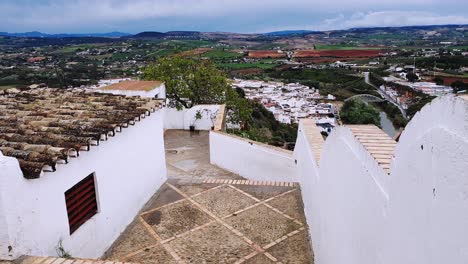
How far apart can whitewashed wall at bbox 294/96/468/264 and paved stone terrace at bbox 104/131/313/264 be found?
Result: 2511mm

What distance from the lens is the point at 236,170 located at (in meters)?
12.4

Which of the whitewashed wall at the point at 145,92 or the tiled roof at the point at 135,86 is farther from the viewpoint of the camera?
the tiled roof at the point at 135,86

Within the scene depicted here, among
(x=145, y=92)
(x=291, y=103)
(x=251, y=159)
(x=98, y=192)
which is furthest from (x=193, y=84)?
(x=291, y=103)

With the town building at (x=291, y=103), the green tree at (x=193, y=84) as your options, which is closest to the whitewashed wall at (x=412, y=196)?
the green tree at (x=193, y=84)

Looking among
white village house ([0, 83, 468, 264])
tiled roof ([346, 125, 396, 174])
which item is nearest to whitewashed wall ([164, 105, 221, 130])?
white village house ([0, 83, 468, 264])

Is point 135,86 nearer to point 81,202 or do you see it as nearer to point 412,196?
point 81,202

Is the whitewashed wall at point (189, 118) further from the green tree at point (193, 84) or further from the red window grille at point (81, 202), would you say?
the red window grille at point (81, 202)

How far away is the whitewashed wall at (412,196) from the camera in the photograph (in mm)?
1839

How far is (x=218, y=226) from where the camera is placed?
25.3ft

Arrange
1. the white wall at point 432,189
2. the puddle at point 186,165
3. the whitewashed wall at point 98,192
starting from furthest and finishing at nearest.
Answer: the puddle at point 186,165 → the whitewashed wall at point 98,192 → the white wall at point 432,189

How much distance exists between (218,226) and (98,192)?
2352 millimetres

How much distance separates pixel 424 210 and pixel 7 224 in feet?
14.7

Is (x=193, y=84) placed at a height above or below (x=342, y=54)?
above

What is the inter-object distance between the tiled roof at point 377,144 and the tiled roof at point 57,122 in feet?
12.8
